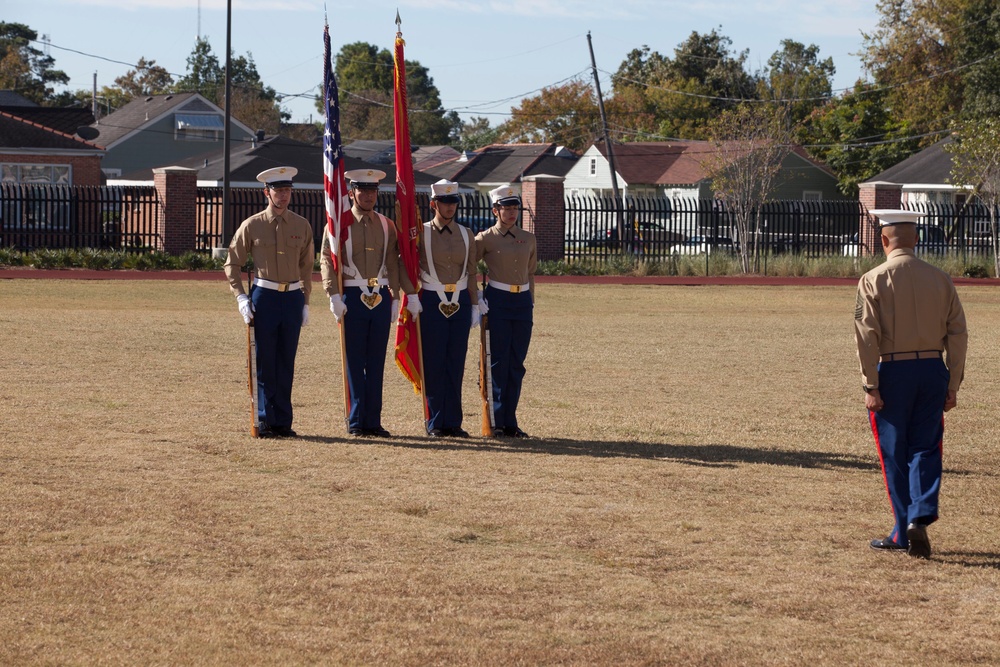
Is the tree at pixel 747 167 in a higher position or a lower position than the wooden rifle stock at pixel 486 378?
higher

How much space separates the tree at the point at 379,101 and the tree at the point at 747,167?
5599cm

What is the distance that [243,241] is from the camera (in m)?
9.73

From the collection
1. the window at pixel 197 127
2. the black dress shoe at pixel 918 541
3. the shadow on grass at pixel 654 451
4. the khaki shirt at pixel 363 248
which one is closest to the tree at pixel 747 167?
the shadow on grass at pixel 654 451

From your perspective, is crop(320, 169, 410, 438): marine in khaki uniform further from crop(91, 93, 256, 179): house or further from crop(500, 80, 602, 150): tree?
crop(500, 80, 602, 150): tree

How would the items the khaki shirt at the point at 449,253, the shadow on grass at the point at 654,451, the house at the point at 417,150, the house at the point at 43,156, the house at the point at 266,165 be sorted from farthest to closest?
1. the house at the point at 417,150
2. the house at the point at 266,165
3. the house at the point at 43,156
4. the khaki shirt at the point at 449,253
5. the shadow on grass at the point at 654,451

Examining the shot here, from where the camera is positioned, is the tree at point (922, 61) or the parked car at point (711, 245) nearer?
the parked car at point (711, 245)

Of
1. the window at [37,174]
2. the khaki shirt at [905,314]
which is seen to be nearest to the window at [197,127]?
the window at [37,174]

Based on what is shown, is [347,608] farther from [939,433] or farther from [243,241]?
[243,241]

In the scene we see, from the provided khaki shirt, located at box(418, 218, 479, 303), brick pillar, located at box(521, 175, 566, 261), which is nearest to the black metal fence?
brick pillar, located at box(521, 175, 566, 261)

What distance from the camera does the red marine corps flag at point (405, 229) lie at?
32.5 feet

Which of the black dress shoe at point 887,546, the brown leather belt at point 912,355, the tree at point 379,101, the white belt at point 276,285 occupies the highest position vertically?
the tree at point 379,101

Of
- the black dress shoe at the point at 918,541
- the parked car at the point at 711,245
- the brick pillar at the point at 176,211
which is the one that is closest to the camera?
the black dress shoe at the point at 918,541

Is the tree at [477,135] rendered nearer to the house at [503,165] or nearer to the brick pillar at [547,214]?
the house at [503,165]

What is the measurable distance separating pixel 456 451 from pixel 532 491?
1.48 metres
